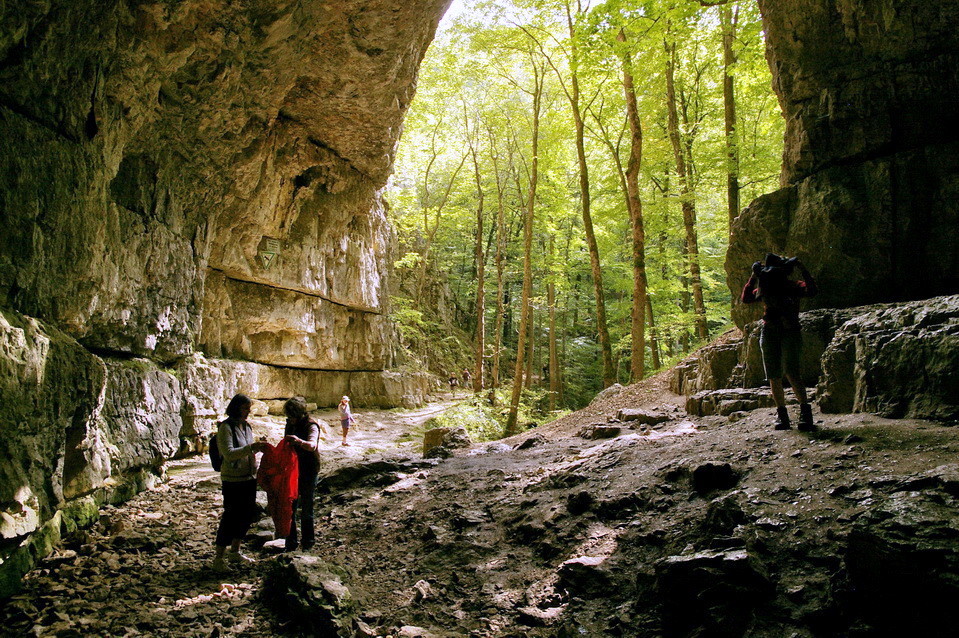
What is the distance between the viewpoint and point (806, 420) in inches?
172

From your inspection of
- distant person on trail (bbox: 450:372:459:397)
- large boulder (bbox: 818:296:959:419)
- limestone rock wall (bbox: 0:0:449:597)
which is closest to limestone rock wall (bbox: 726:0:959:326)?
large boulder (bbox: 818:296:959:419)

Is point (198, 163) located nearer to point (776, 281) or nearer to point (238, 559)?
point (238, 559)

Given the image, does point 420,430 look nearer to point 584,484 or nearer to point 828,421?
point 584,484

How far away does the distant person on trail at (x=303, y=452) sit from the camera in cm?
460

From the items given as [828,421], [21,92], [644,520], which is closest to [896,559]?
[644,520]

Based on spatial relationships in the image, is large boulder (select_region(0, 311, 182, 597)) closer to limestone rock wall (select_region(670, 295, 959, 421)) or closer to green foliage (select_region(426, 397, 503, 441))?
limestone rock wall (select_region(670, 295, 959, 421))

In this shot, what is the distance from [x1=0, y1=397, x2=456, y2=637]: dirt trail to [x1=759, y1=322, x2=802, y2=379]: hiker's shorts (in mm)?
5226

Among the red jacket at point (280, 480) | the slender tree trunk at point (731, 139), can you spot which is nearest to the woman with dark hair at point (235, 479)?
the red jacket at point (280, 480)

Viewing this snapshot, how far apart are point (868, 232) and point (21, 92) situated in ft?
32.2

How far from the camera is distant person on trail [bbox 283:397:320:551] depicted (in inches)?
181

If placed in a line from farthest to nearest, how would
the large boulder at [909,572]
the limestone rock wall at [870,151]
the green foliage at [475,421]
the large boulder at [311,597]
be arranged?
the green foliage at [475,421] < the limestone rock wall at [870,151] < the large boulder at [311,597] < the large boulder at [909,572]

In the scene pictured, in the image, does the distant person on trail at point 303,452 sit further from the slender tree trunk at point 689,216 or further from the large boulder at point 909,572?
the slender tree trunk at point 689,216

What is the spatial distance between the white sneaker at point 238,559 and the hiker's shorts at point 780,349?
5.63 m

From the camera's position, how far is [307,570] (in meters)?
3.74
